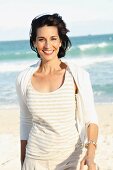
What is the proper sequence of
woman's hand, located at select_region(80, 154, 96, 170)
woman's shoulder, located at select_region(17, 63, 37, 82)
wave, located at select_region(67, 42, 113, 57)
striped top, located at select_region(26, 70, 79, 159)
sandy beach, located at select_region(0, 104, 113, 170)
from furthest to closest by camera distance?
wave, located at select_region(67, 42, 113, 57) → sandy beach, located at select_region(0, 104, 113, 170) → woman's shoulder, located at select_region(17, 63, 37, 82) → striped top, located at select_region(26, 70, 79, 159) → woman's hand, located at select_region(80, 154, 96, 170)

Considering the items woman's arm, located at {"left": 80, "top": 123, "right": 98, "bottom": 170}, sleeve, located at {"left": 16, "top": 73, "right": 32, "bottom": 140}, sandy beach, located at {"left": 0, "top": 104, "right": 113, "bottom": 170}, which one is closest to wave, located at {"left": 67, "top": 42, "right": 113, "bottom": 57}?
sandy beach, located at {"left": 0, "top": 104, "right": 113, "bottom": 170}

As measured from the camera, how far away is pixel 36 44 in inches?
112

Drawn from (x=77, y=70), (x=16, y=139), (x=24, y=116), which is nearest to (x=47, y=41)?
(x=77, y=70)

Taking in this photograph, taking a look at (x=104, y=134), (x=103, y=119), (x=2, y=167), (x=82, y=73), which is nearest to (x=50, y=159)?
(x=82, y=73)

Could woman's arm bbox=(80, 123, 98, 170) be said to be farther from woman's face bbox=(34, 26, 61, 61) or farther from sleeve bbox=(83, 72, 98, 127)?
woman's face bbox=(34, 26, 61, 61)

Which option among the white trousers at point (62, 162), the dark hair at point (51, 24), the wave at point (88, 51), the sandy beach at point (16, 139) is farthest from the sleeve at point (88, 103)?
the wave at point (88, 51)

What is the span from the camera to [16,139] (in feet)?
28.6

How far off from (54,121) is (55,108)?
8 centimetres

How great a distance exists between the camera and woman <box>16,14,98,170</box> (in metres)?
2.72

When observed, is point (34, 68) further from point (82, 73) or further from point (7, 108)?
point (7, 108)

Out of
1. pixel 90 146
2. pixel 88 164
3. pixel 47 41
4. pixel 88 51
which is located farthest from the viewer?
pixel 88 51

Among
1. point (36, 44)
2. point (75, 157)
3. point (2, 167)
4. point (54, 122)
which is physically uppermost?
point (36, 44)

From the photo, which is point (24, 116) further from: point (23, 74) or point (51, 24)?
point (51, 24)

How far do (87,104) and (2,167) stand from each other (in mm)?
4404
